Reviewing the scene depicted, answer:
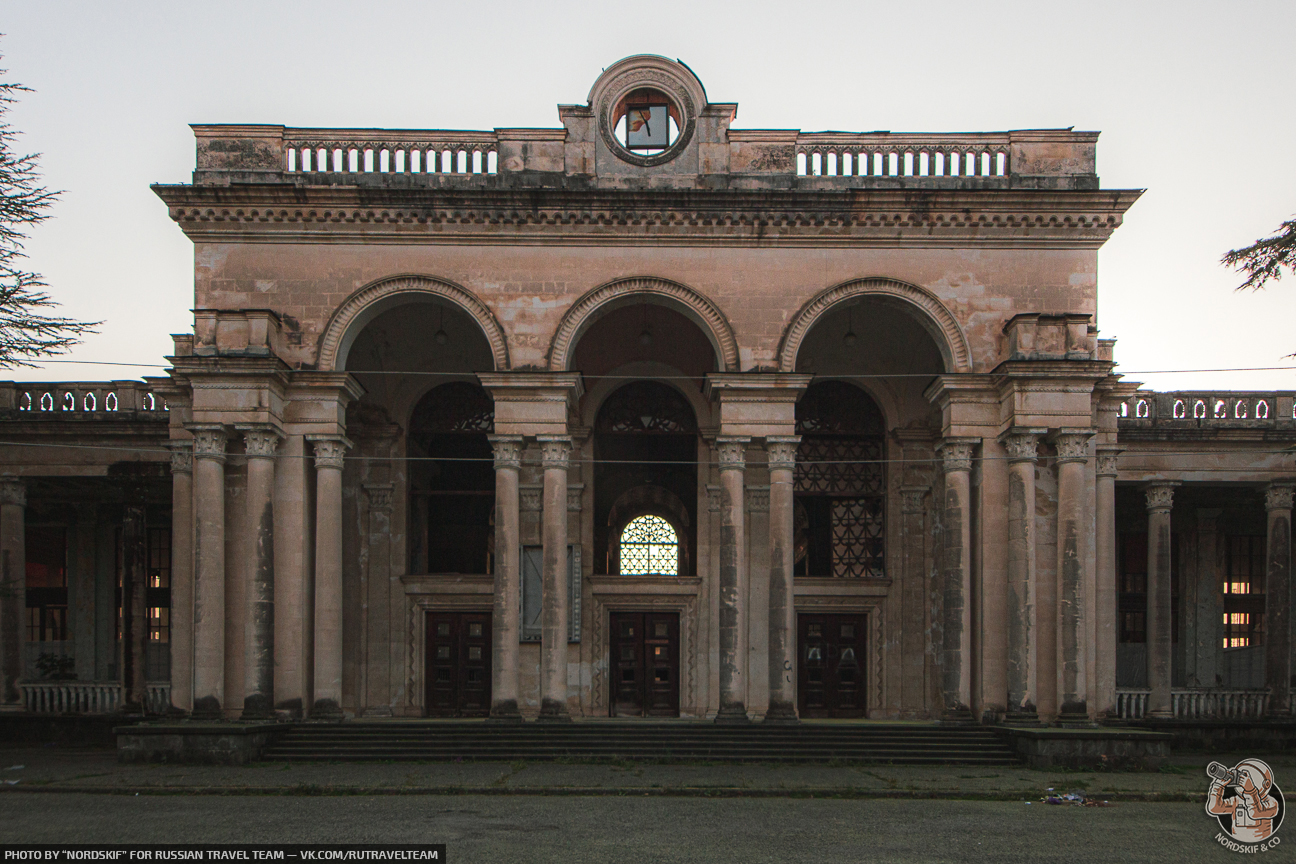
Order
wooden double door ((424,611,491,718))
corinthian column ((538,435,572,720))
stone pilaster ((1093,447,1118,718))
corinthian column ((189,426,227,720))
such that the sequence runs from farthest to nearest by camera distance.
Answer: wooden double door ((424,611,491,718))
stone pilaster ((1093,447,1118,718))
corinthian column ((538,435,572,720))
corinthian column ((189,426,227,720))

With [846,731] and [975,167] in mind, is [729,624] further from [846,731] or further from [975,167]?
[975,167]

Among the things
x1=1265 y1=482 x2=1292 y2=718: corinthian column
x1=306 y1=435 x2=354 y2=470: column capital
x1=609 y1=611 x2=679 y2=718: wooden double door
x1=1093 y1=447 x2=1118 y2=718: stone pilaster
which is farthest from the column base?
x1=1265 y1=482 x2=1292 y2=718: corinthian column

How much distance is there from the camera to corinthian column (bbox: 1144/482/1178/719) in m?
25.9

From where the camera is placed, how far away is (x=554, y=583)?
21656 millimetres

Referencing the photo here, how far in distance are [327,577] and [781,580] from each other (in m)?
8.18

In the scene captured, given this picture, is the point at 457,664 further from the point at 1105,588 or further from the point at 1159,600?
the point at 1159,600

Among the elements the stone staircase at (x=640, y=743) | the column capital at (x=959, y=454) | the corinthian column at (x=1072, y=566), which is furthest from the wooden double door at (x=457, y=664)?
the corinthian column at (x=1072, y=566)

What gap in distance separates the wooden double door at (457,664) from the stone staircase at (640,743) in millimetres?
4993

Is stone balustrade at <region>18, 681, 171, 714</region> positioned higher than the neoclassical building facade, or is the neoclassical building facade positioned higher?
the neoclassical building facade

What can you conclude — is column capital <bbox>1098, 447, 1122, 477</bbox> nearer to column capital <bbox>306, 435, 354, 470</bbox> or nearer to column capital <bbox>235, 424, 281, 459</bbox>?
column capital <bbox>306, 435, 354, 470</bbox>

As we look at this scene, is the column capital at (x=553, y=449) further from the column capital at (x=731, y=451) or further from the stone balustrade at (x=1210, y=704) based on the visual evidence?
the stone balustrade at (x=1210, y=704)

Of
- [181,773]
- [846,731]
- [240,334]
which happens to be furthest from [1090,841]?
[240,334]

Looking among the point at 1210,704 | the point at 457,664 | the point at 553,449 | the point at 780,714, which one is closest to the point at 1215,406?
the point at 1210,704

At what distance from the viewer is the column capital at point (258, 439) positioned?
2102 centimetres
